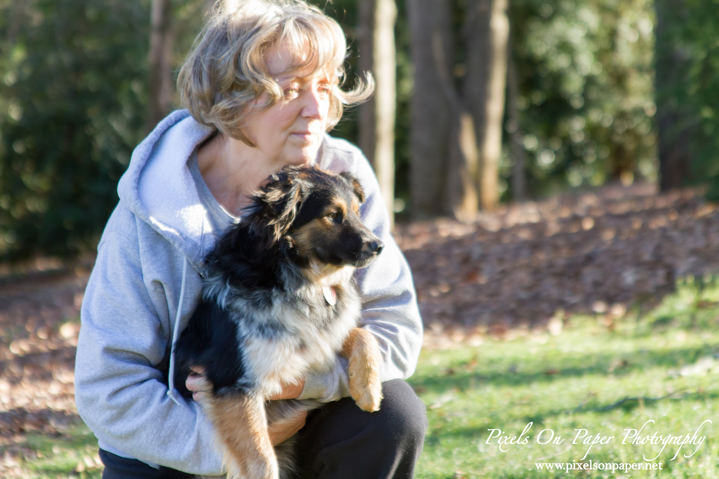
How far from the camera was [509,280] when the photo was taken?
863 cm

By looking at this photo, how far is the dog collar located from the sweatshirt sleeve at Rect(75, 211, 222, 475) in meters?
0.68

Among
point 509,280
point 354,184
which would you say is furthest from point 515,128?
point 354,184

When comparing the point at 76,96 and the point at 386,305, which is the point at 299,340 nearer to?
the point at 386,305

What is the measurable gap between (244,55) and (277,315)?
1059 millimetres

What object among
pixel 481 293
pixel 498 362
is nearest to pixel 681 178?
pixel 481 293

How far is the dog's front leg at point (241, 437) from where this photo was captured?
98.4 inches

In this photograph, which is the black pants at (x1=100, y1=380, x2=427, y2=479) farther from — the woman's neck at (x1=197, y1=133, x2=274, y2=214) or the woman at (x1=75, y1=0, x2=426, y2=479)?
the woman's neck at (x1=197, y1=133, x2=274, y2=214)

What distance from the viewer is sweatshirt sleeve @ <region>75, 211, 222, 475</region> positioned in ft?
8.17

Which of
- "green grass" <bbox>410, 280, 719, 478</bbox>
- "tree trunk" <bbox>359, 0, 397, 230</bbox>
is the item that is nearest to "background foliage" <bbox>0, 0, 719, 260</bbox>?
"tree trunk" <bbox>359, 0, 397, 230</bbox>

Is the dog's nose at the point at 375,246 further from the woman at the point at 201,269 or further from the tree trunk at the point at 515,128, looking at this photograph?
the tree trunk at the point at 515,128

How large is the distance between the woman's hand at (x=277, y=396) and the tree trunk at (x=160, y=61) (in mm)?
9134

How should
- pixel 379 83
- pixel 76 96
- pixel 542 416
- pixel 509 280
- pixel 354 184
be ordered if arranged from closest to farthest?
1. pixel 354 184
2. pixel 542 416
3. pixel 509 280
4. pixel 379 83
5. pixel 76 96

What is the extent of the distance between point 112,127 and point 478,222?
8305 millimetres

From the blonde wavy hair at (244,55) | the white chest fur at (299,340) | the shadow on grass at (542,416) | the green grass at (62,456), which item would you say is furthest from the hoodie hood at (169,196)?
→ the shadow on grass at (542,416)
